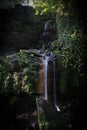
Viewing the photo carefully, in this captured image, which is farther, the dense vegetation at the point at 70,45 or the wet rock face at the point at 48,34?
the wet rock face at the point at 48,34

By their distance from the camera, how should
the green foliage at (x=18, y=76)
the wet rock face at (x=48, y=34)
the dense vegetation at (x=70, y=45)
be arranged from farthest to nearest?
the wet rock face at (x=48, y=34) < the green foliage at (x=18, y=76) < the dense vegetation at (x=70, y=45)

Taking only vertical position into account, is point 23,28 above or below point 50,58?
above

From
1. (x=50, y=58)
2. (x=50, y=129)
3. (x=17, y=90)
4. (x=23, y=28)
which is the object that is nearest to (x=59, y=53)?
(x=50, y=58)

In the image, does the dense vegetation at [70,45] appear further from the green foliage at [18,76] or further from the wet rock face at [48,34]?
the wet rock face at [48,34]

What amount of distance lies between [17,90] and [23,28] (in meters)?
4.04

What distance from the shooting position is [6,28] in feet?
36.8

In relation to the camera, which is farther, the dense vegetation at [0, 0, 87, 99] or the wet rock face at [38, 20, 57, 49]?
the wet rock face at [38, 20, 57, 49]

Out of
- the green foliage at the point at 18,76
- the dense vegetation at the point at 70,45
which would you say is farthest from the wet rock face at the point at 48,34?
the green foliage at the point at 18,76

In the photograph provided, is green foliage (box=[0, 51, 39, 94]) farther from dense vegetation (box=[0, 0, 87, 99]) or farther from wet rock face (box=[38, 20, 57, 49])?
wet rock face (box=[38, 20, 57, 49])

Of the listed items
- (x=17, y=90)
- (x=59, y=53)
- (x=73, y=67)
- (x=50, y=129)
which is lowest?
(x=50, y=129)

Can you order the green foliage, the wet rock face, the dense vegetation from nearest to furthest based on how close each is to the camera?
the dense vegetation → the green foliage → the wet rock face

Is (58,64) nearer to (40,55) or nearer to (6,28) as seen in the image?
(40,55)

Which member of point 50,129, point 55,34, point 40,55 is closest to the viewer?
point 50,129

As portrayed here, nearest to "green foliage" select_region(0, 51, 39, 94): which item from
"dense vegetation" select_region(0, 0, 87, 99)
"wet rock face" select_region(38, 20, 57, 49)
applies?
"dense vegetation" select_region(0, 0, 87, 99)
